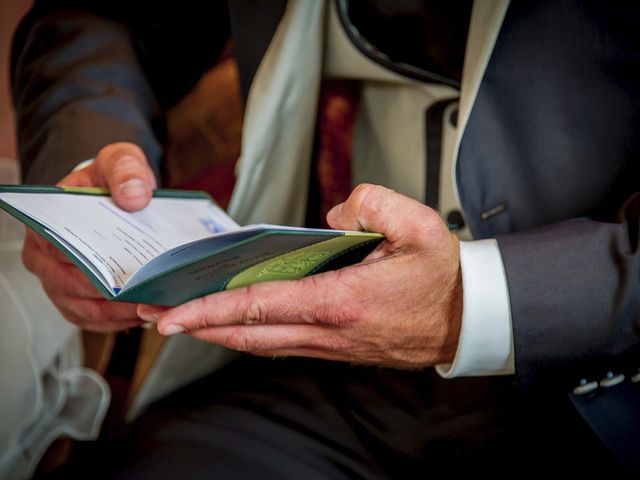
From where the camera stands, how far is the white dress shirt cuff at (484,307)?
588 millimetres

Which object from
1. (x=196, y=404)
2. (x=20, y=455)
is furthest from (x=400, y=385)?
(x=20, y=455)

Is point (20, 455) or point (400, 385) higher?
point (400, 385)

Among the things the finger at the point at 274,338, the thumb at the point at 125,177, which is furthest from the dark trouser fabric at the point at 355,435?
the thumb at the point at 125,177

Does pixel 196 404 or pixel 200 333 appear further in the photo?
pixel 196 404

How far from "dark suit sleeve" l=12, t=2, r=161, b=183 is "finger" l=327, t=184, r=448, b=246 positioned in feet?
1.36

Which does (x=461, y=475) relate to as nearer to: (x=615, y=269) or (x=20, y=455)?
(x=615, y=269)

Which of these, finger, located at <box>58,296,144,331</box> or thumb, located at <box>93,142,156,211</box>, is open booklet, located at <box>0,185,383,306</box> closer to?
thumb, located at <box>93,142,156,211</box>

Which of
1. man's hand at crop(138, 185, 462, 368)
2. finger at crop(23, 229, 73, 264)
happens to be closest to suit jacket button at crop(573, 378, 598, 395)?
man's hand at crop(138, 185, 462, 368)

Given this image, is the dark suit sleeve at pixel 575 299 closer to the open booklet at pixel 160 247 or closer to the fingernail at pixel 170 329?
the open booklet at pixel 160 247

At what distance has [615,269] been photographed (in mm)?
587

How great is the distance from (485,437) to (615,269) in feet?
0.82

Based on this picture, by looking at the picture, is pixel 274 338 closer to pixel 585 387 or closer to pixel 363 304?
pixel 363 304

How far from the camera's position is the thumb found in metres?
0.61

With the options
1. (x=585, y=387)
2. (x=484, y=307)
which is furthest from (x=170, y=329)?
(x=585, y=387)
